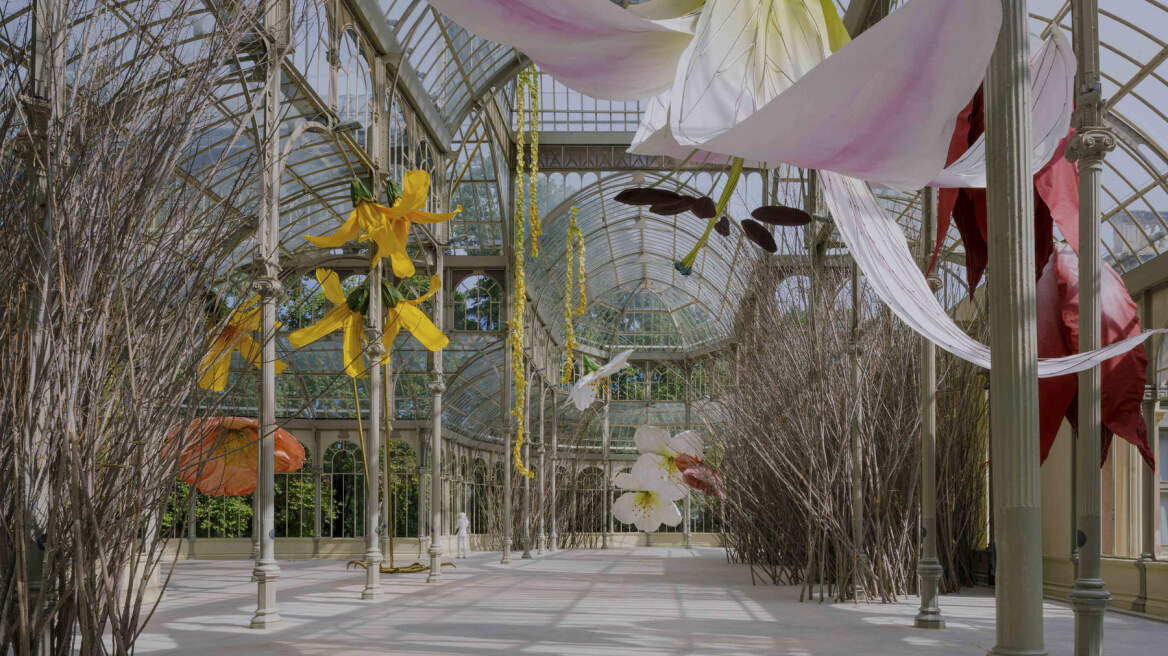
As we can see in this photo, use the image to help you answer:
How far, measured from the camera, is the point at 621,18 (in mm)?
2865

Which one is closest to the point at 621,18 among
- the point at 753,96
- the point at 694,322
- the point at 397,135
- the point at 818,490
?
the point at 753,96

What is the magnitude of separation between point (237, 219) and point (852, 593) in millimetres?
7571

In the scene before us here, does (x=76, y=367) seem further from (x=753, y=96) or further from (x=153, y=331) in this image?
(x=753, y=96)

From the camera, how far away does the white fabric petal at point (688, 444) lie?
16688 mm

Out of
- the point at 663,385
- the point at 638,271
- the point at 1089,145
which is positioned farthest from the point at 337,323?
the point at 663,385

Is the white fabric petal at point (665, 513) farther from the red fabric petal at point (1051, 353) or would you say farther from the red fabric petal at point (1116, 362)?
the red fabric petal at point (1051, 353)

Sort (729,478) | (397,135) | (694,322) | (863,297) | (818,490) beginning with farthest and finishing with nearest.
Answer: (694,322)
(397,135)
(729,478)
(863,297)
(818,490)

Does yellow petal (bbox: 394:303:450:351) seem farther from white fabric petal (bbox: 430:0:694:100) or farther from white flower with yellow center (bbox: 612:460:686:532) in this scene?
white flower with yellow center (bbox: 612:460:686:532)

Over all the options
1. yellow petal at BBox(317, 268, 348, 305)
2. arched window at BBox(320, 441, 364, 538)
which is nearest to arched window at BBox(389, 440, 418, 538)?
arched window at BBox(320, 441, 364, 538)

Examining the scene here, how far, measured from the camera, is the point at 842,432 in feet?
32.5

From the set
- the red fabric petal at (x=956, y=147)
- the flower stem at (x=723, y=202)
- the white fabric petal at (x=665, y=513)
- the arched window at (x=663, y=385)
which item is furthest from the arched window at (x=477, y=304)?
the flower stem at (x=723, y=202)

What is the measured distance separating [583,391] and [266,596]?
13.6 meters

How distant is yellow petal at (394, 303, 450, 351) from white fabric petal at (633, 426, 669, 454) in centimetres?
887

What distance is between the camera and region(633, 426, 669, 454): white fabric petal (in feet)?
59.3
